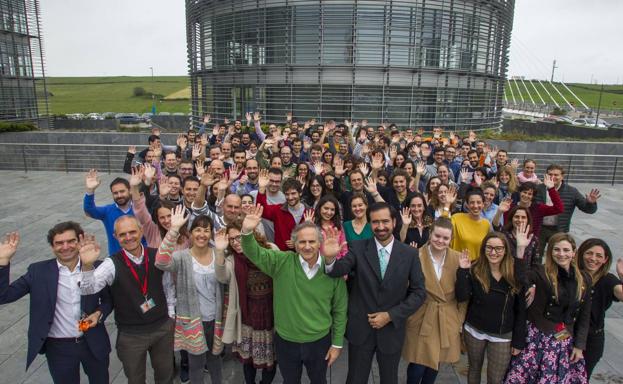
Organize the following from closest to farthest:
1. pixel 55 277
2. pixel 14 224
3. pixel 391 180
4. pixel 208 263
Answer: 1. pixel 55 277
2. pixel 208 263
3. pixel 391 180
4. pixel 14 224

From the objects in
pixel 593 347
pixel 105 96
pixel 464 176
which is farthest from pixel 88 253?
pixel 105 96

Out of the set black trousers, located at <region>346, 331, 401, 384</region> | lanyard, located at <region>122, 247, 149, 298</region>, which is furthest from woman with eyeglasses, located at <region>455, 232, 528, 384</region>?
lanyard, located at <region>122, 247, 149, 298</region>

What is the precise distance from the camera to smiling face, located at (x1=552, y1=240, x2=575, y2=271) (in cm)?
341

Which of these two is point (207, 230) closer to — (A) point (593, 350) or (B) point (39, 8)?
(A) point (593, 350)

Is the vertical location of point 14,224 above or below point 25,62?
below

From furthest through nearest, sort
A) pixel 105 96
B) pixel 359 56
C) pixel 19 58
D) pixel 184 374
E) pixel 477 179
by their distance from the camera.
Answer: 1. pixel 105 96
2. pixel 19 58
3. pixel 359 56
4. pixel 477 179
5. pixel 184 374

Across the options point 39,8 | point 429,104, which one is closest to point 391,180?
point 429,104

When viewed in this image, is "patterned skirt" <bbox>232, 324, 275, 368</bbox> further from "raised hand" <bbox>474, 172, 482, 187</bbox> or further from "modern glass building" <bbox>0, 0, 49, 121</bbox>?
"modern glass building" <bbox>0, 0, 49, 121</bbox>

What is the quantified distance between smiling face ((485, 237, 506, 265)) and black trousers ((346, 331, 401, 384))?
3.75ft

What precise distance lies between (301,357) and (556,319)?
2200 mm

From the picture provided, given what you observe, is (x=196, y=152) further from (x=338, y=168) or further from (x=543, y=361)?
(x=543, y=361)

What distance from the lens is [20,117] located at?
27281 mm

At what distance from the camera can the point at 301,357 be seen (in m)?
3.43

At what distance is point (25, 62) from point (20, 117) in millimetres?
3990
